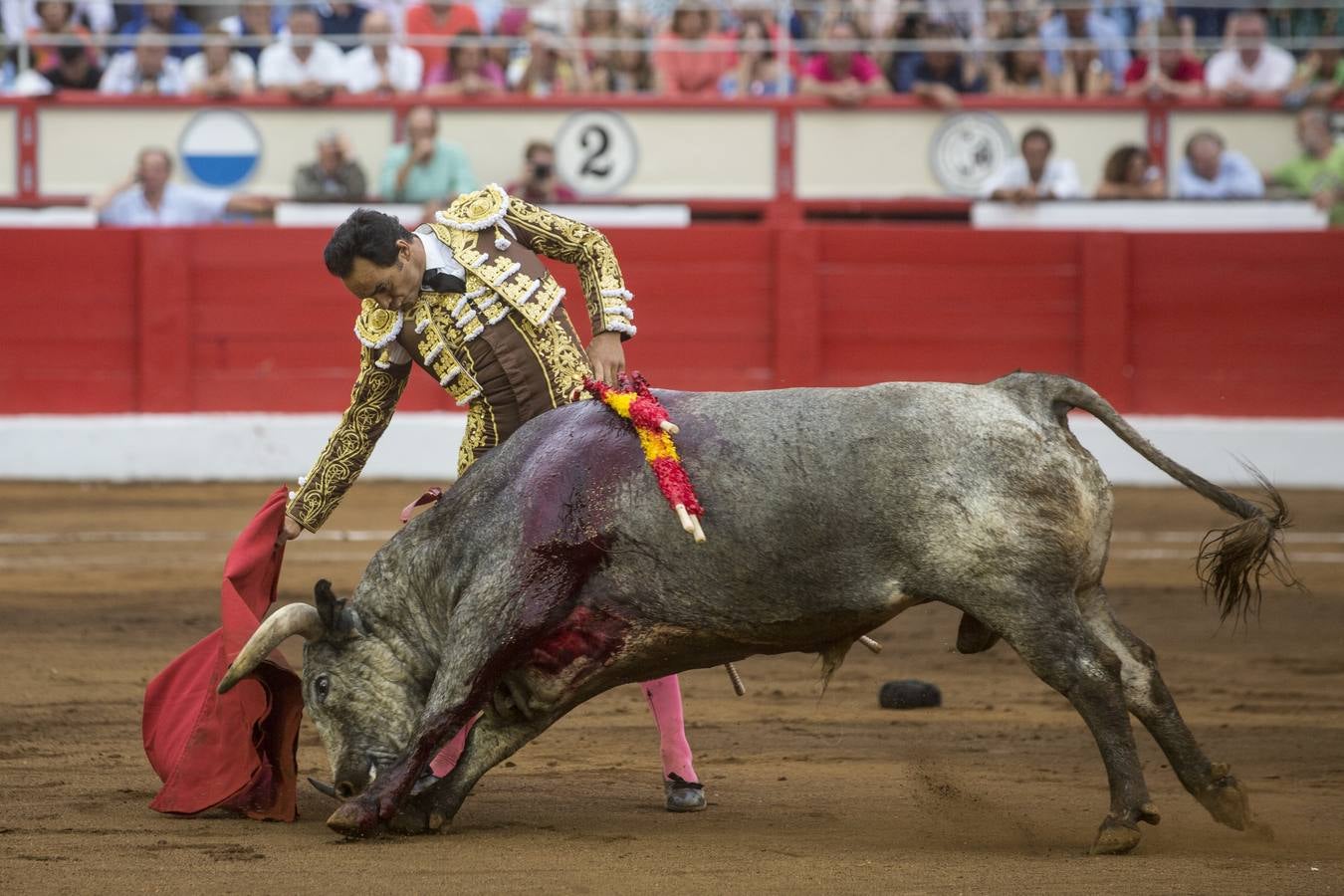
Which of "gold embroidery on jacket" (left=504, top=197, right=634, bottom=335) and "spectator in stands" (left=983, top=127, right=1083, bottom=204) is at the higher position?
"spectator in stands" (left=983, top=127, right=1083, bottom=204)

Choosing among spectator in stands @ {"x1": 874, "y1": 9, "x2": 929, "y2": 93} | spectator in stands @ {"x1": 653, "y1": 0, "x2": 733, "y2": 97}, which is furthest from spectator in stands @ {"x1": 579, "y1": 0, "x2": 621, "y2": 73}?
spectator in stands @ {"x1": 874, "y1": 9, "x2": 929, "y2": 93}

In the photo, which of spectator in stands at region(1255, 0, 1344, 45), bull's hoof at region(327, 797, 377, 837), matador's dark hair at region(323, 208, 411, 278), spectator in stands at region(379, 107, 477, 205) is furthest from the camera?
spectator in stands at region(1255, 0, 1344, 45)

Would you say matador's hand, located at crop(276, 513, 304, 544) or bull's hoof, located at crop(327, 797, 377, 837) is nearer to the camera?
bull's hoof, located at crop(327, 797, 377, 837)

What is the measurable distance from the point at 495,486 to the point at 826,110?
809 cm

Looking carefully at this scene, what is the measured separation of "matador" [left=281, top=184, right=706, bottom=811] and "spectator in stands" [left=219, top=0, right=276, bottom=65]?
776 centimetres

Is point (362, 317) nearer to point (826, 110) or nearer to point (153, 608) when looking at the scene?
point (153, 608)

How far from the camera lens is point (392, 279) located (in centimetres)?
391

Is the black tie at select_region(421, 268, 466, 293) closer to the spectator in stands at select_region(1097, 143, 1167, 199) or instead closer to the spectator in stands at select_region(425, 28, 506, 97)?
the spectator in stands at select_region(1097, 143, 1167, 199)

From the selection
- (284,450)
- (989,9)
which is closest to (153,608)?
(284,450)

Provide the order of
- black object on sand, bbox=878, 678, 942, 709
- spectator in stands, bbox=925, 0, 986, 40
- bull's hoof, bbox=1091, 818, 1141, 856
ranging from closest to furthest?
bull's hoof, bbox=1091, 818, 1141, 856 → black object on sand, bbox=878, 678, 942, 709 → spectator in stands, bbox=925, 0, 986, 40

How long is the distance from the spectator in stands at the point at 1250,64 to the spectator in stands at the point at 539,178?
4.07 m

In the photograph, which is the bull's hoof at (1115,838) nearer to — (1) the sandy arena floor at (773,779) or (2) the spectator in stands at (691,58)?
(1) the sandy arena floor at (773,779)

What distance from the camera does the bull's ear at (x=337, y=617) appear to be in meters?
3.86

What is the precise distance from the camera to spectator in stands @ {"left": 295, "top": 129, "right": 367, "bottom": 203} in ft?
35.2
